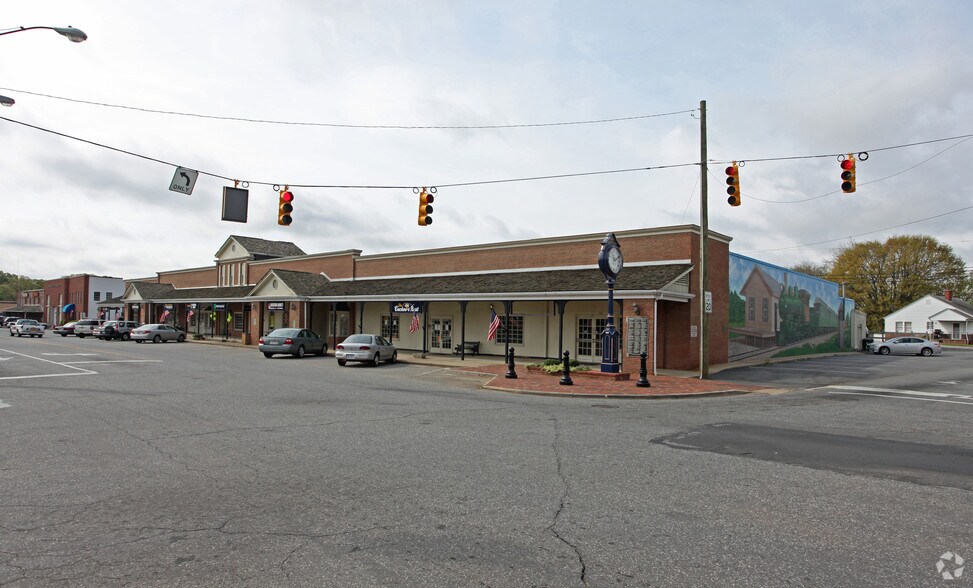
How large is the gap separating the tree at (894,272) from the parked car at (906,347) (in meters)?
29.5

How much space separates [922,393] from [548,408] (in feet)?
39.5

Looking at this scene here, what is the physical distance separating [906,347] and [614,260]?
35094 millimetres

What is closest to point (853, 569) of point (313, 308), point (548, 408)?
point (548, 408)

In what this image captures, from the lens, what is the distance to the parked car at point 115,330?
44031 mm

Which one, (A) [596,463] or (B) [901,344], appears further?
(B) [901,344]

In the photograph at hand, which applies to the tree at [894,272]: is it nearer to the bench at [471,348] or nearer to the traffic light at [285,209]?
the bench at [471,348]

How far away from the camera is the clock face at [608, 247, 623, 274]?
62.7 feet

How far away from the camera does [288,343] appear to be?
28.4 meters

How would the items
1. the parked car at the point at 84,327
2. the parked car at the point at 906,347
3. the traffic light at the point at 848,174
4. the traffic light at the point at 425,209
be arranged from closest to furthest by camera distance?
the traffic light at the point at 848,174, the traffic light at the point at 425,209, the parked car at the point at 906,347, the parked car at the point at 84,327

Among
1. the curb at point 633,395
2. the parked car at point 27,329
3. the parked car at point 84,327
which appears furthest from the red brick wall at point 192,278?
the curb at point 633,395

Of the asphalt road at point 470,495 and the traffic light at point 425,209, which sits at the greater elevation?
the traffic light at point 425,209

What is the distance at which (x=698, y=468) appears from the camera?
7.31 meters

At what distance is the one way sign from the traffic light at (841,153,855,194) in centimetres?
1707

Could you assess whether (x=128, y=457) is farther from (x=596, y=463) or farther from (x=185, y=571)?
(x=596, y=463)
